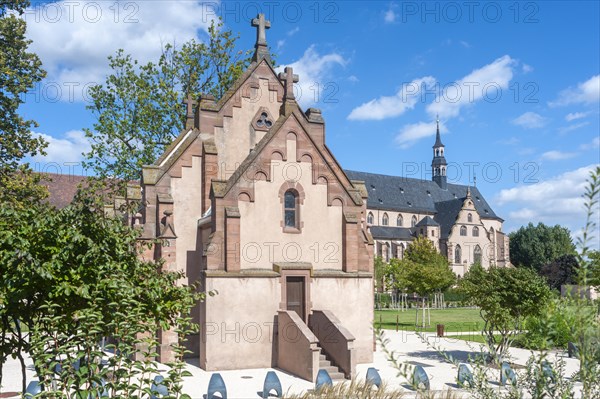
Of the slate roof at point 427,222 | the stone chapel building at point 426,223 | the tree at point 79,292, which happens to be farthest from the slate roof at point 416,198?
the tree at point 79,292

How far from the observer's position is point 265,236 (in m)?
22.3

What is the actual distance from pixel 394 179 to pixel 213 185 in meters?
88.6

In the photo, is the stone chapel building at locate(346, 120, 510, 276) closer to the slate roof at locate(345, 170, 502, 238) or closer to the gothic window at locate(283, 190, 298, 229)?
the slate roof at locate(345, 170, 502, 238)

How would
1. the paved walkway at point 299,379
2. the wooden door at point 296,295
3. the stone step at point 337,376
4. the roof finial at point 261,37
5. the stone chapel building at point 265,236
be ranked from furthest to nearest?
1. the roof finial at point 261,37
2. the wooden door at point 296,295
3. the stone chapel building at point 265,236
4. the stone step at point 337,376
5. the paved walkway at point 299,379

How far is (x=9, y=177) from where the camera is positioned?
2825cm

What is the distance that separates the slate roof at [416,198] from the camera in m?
102

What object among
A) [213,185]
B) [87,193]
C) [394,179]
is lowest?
[87,193]

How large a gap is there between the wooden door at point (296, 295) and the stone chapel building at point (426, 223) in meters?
75.2

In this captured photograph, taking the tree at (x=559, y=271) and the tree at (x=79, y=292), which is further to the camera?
the tree at (x=559, y=271)

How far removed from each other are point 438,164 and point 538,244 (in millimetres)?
24583

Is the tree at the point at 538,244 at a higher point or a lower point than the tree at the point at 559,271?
higher

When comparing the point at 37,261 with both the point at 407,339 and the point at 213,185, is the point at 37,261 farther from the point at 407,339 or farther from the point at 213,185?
the point at 407,339

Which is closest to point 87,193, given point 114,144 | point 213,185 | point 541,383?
point 541,383

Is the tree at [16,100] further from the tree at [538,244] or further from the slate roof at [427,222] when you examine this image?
the tree at [538,244]
